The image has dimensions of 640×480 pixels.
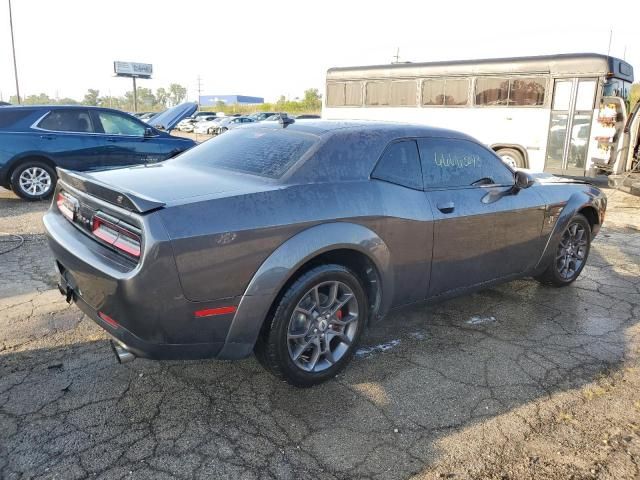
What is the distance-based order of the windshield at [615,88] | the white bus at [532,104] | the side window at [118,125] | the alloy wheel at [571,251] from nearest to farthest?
1. the alloy wheel at [571,251]
2. the side window at [118,125]
3. the white bus at [532,104]
4. the windshield at [615,88]

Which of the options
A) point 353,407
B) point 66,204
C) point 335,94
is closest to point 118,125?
point 66,204

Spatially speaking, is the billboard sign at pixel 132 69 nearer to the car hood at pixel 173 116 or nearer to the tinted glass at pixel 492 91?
the car hood at pixel 173 116

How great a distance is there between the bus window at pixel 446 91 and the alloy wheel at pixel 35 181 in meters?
9.14

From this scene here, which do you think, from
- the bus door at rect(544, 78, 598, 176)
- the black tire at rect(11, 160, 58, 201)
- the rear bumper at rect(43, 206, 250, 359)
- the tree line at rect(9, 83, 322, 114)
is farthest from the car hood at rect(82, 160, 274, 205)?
the tree line at rect(9, 83, 322, 114)

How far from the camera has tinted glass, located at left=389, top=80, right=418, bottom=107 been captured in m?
13.5

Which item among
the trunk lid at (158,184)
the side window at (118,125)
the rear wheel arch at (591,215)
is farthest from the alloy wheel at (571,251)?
the side window at (118,125)

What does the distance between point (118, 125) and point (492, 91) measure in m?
8.51

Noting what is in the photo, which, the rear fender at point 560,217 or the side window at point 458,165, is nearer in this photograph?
the side window at point 458,165

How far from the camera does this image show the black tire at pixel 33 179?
27.1ft

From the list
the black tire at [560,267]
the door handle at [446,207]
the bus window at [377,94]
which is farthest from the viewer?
the bus window at [377,94]

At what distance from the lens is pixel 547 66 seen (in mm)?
11383

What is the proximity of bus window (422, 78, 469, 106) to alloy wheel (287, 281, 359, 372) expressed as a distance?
35.3ft

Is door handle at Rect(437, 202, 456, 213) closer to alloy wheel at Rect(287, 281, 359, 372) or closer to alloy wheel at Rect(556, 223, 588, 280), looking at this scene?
alloy wheel at Rect(287, 281, 359, 372)

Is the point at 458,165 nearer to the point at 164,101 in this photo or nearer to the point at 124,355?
the point at 124,355
